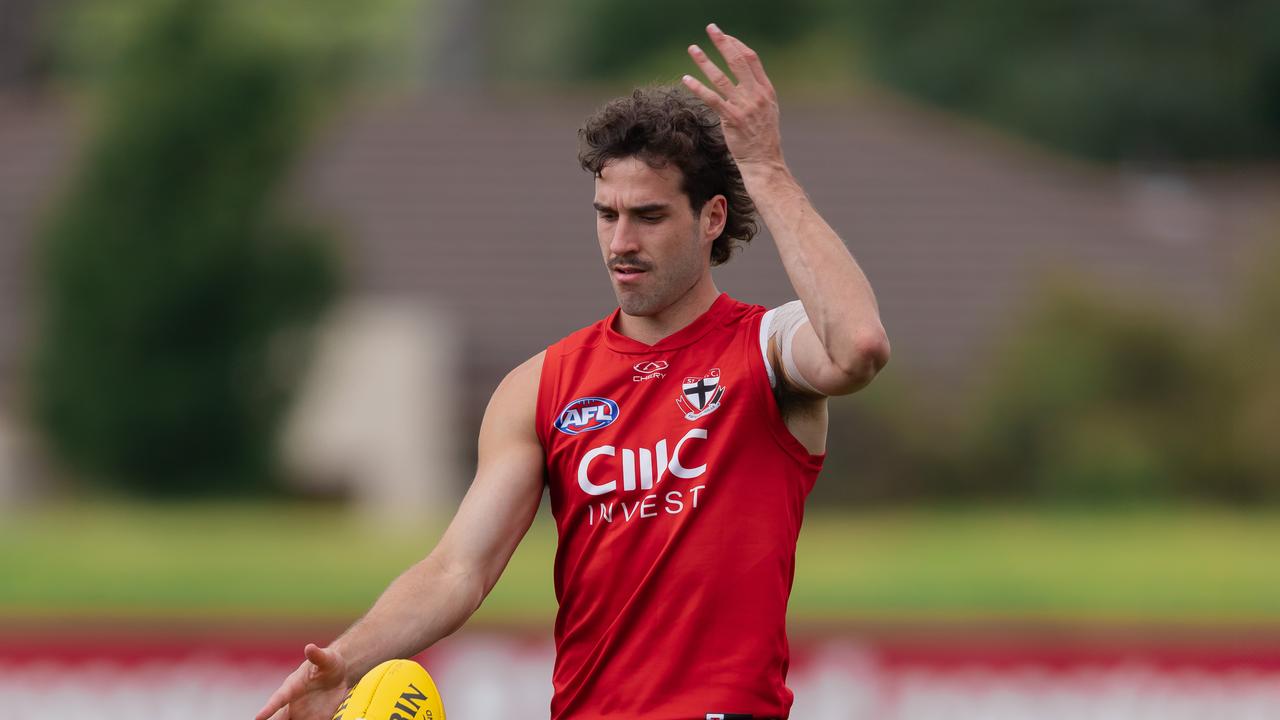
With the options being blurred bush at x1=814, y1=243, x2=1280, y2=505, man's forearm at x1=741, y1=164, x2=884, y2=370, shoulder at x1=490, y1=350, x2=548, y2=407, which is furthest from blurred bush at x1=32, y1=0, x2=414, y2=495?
man's forearm at x1=741, y1=164, x2=884, y2=370

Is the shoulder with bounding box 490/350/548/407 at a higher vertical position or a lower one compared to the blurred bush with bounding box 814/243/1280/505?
lower

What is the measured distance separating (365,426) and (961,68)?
20287 mm

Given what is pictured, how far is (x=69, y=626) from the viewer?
1197 cm

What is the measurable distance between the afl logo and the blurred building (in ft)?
66.4

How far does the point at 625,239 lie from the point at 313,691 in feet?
4.33

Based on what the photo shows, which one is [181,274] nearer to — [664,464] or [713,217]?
[713,217]

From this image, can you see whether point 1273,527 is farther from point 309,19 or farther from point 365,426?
point 309,19

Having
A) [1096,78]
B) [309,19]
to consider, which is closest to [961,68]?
[1096,78]

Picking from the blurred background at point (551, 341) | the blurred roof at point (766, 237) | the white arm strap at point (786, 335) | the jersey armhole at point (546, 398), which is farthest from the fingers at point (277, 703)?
the blurred roof at point (766, 237)

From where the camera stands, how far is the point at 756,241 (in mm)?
27766

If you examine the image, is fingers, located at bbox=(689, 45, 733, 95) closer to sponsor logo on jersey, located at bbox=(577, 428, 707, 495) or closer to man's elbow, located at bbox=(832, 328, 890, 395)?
man's elbow, located at bbox=(832, 328, 890, 395)

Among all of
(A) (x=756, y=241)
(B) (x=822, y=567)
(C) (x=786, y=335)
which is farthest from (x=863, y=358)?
(A) (x=756, y=241)

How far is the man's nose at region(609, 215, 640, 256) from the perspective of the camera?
4688 millimetres

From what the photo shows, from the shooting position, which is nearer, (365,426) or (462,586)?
(462,586)
